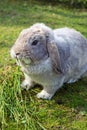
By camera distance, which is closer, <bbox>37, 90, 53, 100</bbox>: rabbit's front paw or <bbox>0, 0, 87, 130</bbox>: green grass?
<bbox>0, 0, 87, 130</bbox>: green grass

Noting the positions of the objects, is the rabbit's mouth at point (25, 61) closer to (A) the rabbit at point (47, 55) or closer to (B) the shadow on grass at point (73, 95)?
(A) the rabbit at point (47, 55)

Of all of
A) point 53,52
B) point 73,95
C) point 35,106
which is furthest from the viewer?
point 73,95

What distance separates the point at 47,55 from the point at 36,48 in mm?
170

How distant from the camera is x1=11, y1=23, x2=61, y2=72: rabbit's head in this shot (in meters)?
4.38

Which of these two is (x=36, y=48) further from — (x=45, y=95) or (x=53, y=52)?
(x=45, y=95)

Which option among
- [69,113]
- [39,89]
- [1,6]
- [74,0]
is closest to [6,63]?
[39,89]

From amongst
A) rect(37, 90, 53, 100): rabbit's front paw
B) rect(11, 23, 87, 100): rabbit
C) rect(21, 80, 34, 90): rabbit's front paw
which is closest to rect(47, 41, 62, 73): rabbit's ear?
rect(11, 23, 87, 100): rabbit

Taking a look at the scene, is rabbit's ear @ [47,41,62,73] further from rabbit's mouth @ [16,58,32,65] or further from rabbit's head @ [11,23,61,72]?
rabbit's mouth @ [16,58,32,65]

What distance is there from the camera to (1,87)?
4.86 m

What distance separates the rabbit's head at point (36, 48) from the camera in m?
4.38

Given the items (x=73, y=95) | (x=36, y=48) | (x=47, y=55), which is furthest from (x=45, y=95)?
(x=36, y=48)

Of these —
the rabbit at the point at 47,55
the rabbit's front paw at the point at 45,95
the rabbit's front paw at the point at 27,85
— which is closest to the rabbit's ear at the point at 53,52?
the rabbit at the point at 47,55

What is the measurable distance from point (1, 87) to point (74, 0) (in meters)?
5.46

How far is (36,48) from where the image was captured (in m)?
4.46
